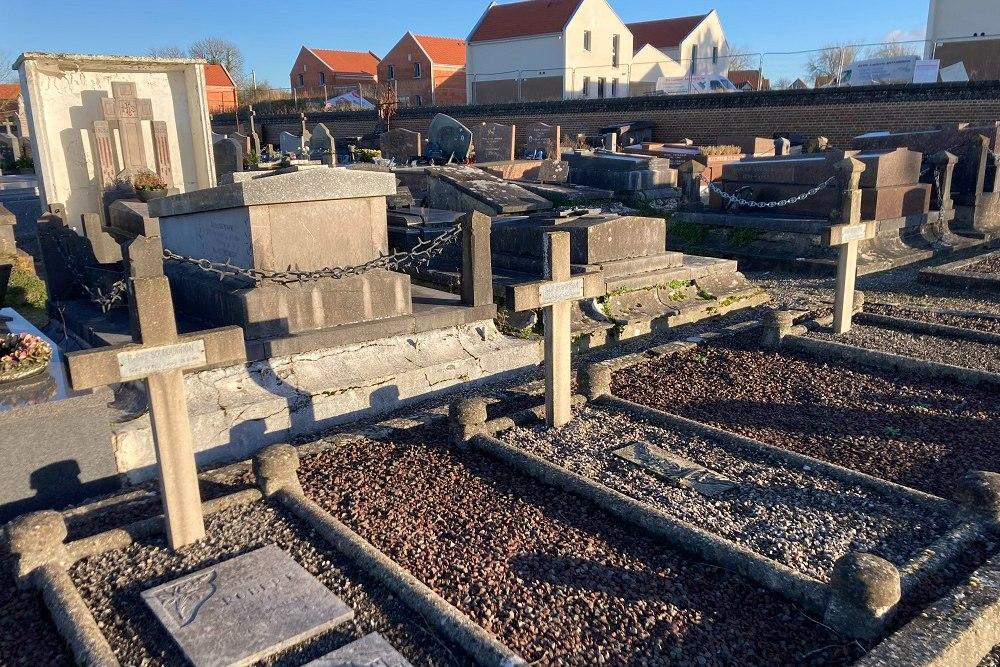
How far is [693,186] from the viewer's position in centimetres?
1395

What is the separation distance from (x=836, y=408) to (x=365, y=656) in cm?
398

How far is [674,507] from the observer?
3969 mm

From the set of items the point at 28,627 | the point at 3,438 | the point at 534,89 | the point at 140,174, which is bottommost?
the point at 28,627

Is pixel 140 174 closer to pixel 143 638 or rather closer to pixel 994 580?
pixel 143 638

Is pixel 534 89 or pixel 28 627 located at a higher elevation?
pixel 534 89

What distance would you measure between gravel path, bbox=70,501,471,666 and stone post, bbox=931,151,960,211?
484 inches

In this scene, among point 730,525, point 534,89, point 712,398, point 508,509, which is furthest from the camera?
point 534,89

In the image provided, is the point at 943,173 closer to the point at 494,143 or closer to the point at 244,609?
the point at 494,143

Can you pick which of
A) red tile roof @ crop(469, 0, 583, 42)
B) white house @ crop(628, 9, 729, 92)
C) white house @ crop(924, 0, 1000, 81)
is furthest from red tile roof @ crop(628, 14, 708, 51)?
white house @ crop(924, 0, 1000, 81)

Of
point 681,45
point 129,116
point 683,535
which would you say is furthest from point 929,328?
point 681,45

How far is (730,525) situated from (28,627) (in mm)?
3220

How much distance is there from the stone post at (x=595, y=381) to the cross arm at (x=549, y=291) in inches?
24.2

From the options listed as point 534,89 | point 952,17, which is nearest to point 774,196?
point 952,17

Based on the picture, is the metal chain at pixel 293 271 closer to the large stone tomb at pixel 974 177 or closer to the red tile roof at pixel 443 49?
the large stone tomb at pixel 974 177
